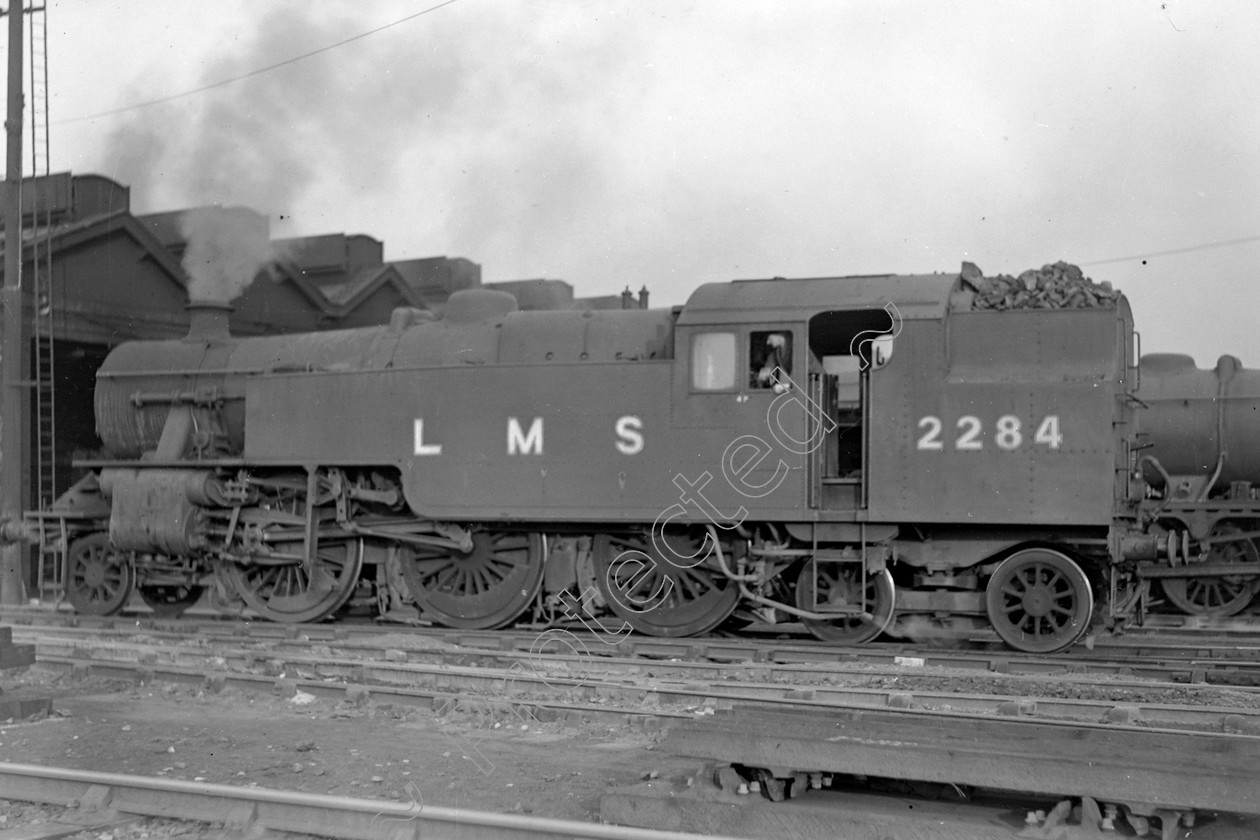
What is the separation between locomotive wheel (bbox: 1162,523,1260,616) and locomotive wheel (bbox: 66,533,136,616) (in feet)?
40.9

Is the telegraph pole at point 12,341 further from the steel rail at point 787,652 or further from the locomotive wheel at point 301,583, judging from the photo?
the locomotive wheel at point 301,583

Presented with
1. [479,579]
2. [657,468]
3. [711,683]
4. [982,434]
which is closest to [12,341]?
[479,579]

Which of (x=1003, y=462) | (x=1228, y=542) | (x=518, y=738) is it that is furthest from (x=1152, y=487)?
(x=518, y=738)

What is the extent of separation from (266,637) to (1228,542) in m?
11.7

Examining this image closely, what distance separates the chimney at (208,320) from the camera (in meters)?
15.2

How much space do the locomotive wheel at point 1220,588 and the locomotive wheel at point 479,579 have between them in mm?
8551

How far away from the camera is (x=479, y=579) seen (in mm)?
13000

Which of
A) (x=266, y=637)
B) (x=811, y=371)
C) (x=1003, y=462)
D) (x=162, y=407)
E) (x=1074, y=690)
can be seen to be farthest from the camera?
(x=162, y=407)

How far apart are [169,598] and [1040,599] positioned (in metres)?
9.43

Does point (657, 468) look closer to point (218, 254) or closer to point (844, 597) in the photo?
point (844, 597)

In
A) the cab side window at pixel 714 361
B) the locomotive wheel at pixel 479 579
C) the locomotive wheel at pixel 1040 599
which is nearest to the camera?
the locomotive wheel at pixel 1040 599

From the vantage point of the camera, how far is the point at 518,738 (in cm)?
792

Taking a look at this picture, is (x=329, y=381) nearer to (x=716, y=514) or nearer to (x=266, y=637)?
(x=266, y=637)

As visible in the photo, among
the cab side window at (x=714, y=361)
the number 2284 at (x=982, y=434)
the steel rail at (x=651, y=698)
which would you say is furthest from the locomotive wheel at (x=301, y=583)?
the number 2284 at (x=982, y=434)
